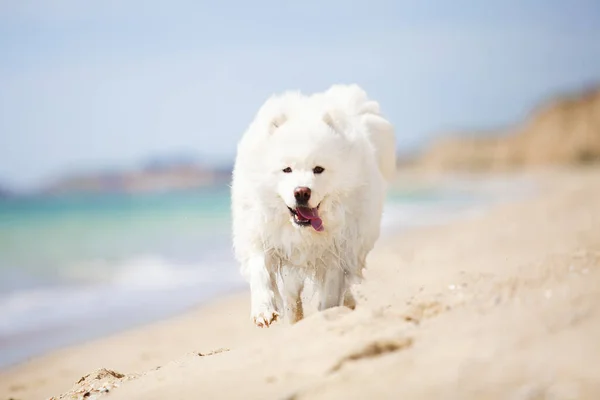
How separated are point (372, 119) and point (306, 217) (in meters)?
1.39

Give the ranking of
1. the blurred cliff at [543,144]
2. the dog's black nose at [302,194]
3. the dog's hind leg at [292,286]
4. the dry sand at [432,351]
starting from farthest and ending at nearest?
the blurred cliff at [543,144] → the dog's hind leg at [292,286] → the dog's black nose at [302,194] → the dry sand at [432,351]

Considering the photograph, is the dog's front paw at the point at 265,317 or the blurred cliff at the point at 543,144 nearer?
the dog's front paw at the point at 265,317

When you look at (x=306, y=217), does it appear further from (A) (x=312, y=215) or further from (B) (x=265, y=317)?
(B) (x=265, y=317)

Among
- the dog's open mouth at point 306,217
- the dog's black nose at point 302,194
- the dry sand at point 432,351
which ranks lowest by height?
the dry sand at point 432,351

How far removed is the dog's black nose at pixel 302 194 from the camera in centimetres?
459

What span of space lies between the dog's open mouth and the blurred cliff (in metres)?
73.3

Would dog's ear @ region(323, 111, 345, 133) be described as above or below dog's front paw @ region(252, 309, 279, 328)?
above

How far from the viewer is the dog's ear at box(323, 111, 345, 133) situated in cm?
496

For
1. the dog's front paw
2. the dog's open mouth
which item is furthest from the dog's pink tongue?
the dog's front paw

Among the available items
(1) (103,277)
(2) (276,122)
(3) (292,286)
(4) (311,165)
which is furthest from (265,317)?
(1) (103,277)

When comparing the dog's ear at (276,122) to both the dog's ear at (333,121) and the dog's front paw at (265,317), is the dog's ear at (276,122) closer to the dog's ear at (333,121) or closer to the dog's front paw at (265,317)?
the dog's ear at (333,121)

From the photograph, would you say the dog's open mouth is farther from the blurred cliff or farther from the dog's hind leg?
the blurred cliff

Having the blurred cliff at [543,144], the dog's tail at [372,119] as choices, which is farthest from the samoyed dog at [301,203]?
the blurred cliff at [543,144]

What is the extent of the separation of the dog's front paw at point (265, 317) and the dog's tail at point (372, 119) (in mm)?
1722
